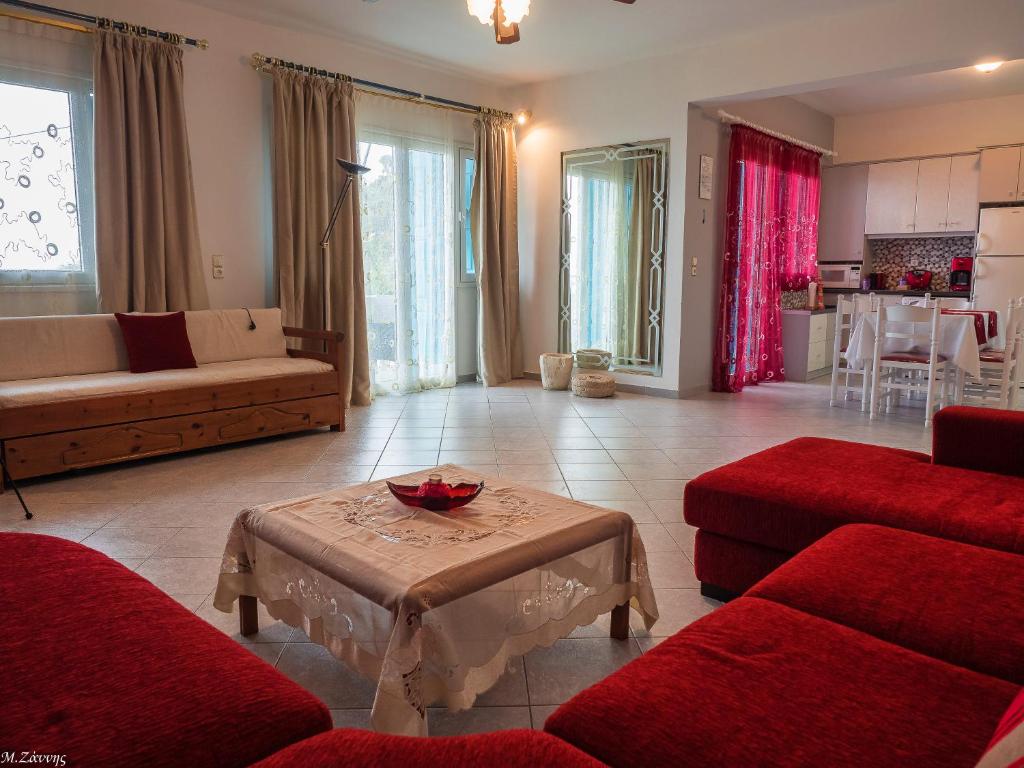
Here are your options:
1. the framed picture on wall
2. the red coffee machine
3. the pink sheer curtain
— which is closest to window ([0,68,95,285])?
the framed picture on wall

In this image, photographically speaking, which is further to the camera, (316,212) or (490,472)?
(316,212)

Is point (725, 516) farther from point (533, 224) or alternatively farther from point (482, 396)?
point (533, 224)

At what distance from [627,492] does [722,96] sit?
3.54 metres

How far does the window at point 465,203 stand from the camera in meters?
6.40

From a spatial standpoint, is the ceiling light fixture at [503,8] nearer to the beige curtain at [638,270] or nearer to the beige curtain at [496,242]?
the beige curtain at [638,270]

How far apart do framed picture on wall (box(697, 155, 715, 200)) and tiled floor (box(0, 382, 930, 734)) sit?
1.70 metres

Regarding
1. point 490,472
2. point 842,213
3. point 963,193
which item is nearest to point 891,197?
point 842,213

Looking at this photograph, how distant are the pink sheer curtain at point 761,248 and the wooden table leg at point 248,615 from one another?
5.09 m

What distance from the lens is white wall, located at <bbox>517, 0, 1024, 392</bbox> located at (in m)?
4.48

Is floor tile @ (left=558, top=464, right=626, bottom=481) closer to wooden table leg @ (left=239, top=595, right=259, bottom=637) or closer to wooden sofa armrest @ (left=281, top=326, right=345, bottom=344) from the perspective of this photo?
wooden sofa armrest @ (left=281, top=326, right=345, bottom=344)

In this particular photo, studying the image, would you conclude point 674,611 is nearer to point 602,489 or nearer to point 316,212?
point 602,489

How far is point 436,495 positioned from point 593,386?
420 cm

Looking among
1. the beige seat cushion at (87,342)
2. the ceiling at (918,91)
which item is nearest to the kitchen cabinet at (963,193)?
the ceiling at (918,91)

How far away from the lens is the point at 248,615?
2.03 m
